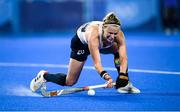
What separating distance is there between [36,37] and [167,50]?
6909 mm

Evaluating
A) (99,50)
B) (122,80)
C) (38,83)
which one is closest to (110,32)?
(99,50)

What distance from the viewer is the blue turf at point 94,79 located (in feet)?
27.3

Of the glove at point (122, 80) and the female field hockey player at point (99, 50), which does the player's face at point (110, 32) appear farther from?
the glove at point (122, 80)

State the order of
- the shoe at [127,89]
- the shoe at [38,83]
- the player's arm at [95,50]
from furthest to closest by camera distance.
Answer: the shoe at [38,83]
the shoe at [127,89]
the player's arm at [95,50]

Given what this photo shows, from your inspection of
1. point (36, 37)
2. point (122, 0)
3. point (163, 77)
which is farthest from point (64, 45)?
point (163, 77)

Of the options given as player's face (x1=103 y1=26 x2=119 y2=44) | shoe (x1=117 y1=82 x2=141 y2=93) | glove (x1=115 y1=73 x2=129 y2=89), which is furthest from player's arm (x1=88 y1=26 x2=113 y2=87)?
shoe (x1=117 y1=82 x2=141 y2=93)

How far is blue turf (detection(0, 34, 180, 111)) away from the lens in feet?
27.3

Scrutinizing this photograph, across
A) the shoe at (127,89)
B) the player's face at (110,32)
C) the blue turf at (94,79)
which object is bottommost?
the blue turf at (94,79)

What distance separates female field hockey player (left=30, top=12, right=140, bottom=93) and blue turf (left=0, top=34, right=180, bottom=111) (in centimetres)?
28

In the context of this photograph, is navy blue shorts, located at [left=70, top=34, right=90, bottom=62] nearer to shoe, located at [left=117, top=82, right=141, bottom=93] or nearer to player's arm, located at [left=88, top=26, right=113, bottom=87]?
player's arm, located at [left=88, top=26, right=113, bottom=87]

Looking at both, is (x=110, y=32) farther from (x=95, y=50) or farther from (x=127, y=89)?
(x=127, y=89)

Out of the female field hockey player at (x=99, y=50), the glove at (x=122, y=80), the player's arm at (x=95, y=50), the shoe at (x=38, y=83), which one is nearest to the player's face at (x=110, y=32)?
the female field hockey player at (x=99, y=50)

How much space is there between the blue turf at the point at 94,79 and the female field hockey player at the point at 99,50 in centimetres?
28

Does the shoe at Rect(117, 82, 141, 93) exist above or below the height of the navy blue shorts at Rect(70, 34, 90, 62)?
below
